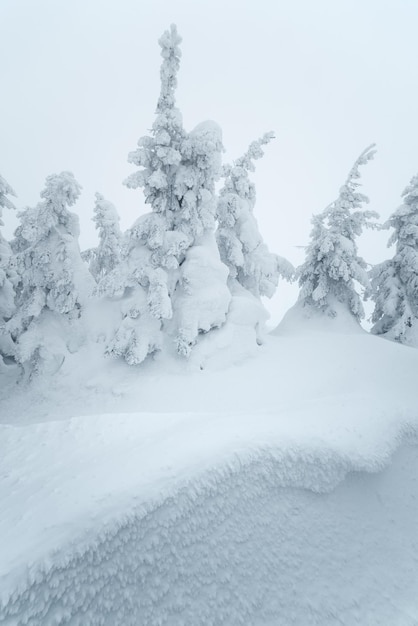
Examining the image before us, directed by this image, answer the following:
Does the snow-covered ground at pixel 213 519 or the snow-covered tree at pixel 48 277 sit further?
the snow-covered tree at pixel 48 277

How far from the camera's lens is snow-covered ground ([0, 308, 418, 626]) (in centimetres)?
358

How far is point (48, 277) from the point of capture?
16094mm

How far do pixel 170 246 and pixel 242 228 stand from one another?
5860mm

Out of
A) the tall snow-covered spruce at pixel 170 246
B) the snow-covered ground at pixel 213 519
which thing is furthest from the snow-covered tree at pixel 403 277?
the snow-covered ground at pixel 213 519

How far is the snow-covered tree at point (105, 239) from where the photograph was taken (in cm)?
2217

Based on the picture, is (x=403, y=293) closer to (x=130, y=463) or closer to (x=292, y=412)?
(x=292, y=412)

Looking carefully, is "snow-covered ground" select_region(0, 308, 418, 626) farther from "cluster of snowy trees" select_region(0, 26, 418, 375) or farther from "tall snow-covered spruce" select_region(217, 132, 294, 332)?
"tall snow-covered spruce" select_region(217, 132, 294, 332)

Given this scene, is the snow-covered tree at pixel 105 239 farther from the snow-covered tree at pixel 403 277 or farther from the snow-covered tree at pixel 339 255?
the snow-covered tree at pixel 403 277

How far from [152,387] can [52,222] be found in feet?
30.0

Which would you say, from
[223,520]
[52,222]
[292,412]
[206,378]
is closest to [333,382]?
[206,378]

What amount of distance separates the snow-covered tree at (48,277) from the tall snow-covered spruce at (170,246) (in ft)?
8.21

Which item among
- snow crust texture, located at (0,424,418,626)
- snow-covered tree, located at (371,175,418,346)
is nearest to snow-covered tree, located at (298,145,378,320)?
snow-covered tree, located at (371,175,418,346)

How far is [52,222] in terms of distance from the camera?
16000mm

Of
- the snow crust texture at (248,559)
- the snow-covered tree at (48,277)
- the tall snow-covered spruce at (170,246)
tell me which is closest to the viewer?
the snow crust texture at (248,559)
